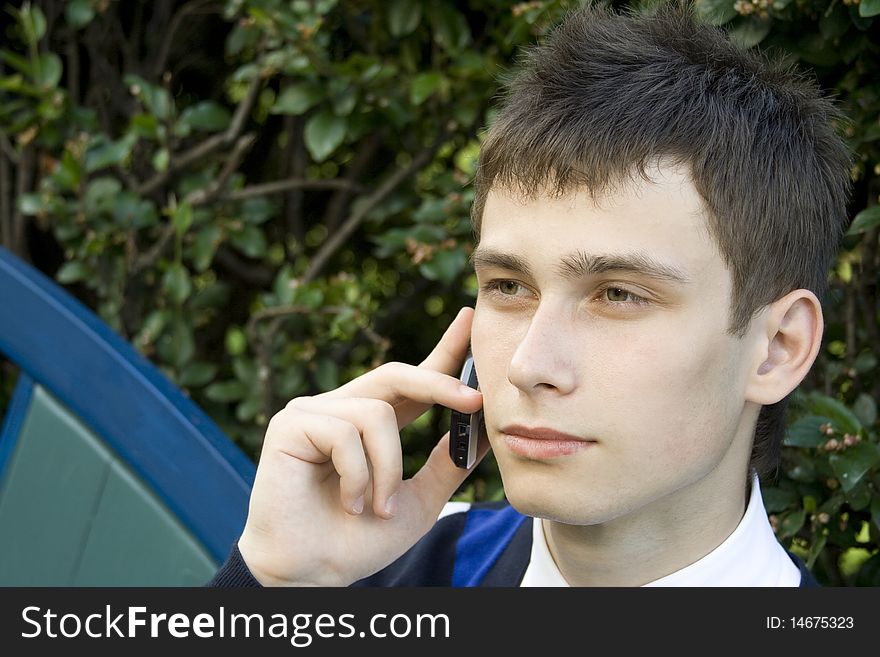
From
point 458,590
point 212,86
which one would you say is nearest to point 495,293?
point 458,590

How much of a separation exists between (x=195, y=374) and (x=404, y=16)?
3.22 ft

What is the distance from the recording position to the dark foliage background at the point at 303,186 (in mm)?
2057

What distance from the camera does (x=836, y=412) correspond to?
6.28 ft

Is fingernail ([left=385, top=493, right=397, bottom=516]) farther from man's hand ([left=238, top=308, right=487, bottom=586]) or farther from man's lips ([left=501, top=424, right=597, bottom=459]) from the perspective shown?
man's lips ([left=501, top=424, right=597, bottom=459])

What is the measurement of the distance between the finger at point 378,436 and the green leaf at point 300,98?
37.7 inches

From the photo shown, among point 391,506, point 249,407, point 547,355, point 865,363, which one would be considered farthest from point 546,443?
point 249,407

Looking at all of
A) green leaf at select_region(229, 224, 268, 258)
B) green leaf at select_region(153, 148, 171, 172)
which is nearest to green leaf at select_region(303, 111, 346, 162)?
green leaf at select_region(229, 224, 268, 258)

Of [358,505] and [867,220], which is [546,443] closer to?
[358,505]

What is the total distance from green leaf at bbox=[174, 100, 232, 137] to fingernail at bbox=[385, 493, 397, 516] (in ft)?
4.16

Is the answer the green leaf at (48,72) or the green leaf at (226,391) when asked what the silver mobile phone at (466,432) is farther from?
the green leaf at (48,72)

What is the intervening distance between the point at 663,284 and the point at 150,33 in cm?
199

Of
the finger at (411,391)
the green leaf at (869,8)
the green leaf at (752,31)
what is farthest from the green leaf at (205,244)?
the green leaf at (869,8)

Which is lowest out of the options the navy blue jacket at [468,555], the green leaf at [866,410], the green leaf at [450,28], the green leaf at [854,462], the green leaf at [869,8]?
the navy blue jacket at [468,555]

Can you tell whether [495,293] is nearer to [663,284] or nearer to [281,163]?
[663,284]
